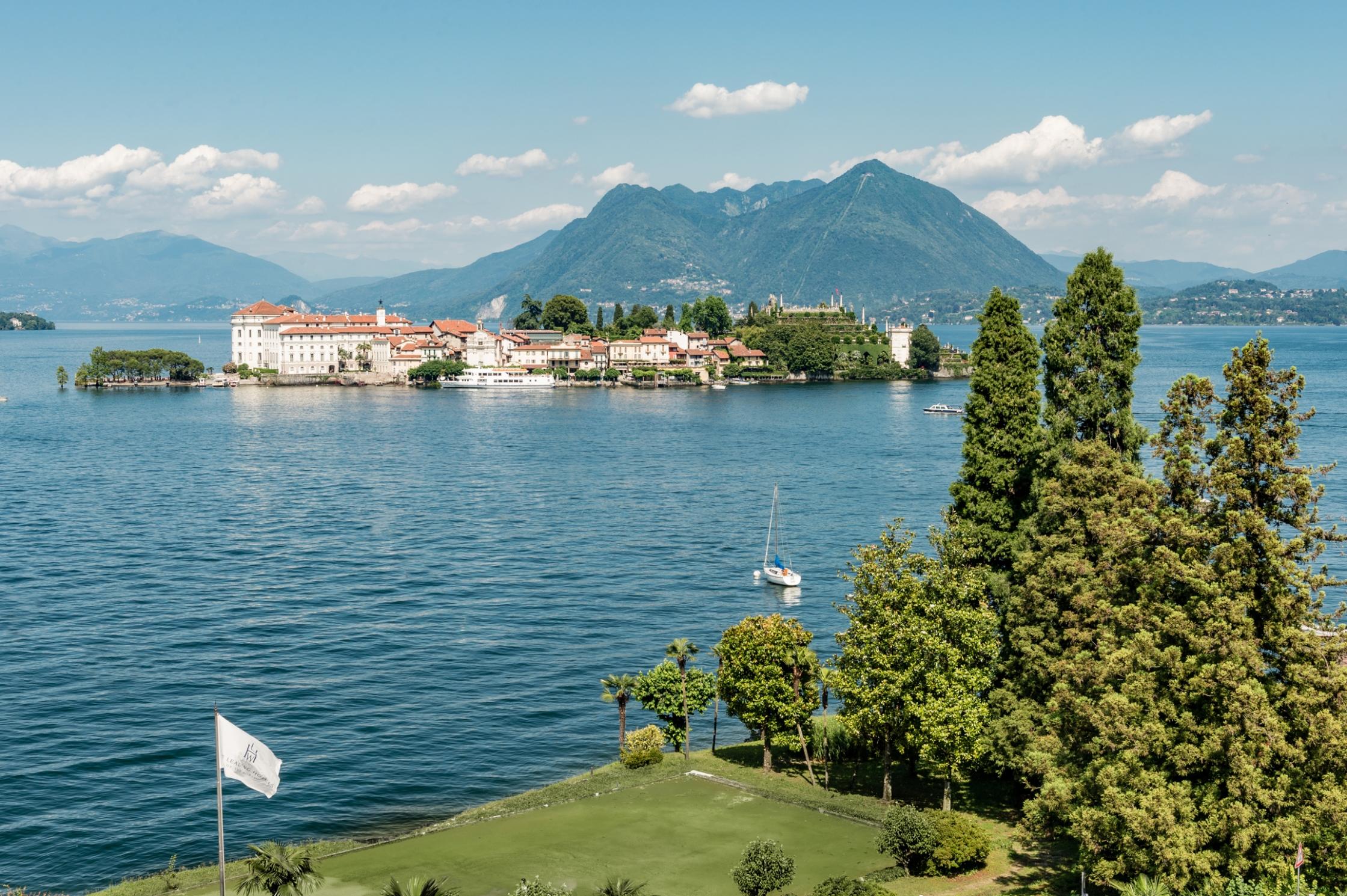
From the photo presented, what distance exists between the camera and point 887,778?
34688 millimetres

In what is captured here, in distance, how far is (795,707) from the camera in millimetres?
36875

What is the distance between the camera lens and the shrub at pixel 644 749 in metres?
38.8

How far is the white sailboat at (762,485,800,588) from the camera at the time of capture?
6444cm

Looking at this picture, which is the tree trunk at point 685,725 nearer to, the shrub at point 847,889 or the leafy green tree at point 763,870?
the leafy green tree at point 763,870

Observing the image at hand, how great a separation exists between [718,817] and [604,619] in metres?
25.6

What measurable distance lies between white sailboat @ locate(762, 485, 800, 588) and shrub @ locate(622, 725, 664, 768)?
25.2 metres

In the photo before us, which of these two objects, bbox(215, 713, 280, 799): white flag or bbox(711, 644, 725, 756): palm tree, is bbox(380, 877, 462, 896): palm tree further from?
bbox(711, 644, 725, 756): palm tree

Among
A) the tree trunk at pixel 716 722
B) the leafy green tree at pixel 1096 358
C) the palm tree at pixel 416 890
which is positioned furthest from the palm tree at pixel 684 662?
the palm tree at pixel 416 890

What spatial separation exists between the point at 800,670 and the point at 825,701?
249 centimetres

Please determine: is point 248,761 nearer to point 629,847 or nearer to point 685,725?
point 629,847

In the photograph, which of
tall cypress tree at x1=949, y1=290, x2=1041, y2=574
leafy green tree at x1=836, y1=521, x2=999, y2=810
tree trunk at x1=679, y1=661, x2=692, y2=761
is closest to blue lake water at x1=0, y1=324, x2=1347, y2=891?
tree trunk at x1=679, y1=661, x2=692, y2=761

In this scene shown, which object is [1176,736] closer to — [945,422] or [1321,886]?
[1321,886]

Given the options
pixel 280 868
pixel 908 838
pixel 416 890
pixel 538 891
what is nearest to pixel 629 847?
pixel 908 838

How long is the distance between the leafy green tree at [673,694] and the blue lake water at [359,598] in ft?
10.7
